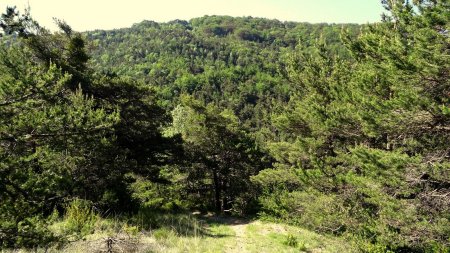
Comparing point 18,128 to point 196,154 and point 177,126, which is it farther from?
point 177,126

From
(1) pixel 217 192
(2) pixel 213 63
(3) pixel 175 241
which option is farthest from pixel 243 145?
(2) pixel 213 63

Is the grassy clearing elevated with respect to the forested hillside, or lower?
lower

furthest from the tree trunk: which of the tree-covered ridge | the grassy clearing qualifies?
the tree-covered ridge

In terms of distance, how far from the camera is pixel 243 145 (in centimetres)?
2575

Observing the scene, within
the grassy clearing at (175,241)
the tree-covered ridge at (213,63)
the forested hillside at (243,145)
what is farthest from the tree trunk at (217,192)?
the tree-covered ridge at (213,63)

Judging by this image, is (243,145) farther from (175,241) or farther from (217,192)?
(175,241)

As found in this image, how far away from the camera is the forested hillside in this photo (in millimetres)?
5250

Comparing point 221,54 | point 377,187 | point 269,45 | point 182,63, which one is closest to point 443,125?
point 377,187

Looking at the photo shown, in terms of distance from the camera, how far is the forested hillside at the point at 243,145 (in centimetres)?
525


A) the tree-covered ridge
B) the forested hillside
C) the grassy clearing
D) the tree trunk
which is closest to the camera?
the forested hillside

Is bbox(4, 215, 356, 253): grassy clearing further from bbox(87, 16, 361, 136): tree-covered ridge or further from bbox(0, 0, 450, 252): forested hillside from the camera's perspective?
bbox(87, 16, 361, 136): tree-covered ridge

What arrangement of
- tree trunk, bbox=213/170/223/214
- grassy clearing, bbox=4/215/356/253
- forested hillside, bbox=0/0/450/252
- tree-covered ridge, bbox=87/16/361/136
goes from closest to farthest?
1. forested hillside, bbox=0/0/450/252
2. grassy clearing, bbox=4/215/356/253
3. tree trunk, bbox=213/170/223/214
4. tree-covered ridge, bbox=87/16/361/136

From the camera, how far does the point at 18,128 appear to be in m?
4.99

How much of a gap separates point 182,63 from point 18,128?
12776cm
